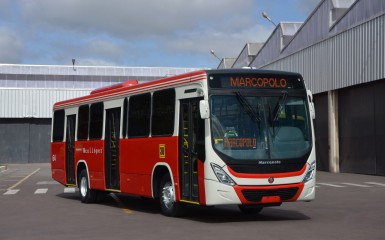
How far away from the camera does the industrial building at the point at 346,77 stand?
112 feet

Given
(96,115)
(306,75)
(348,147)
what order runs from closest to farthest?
(96,115) → (348,147) → (306,75)

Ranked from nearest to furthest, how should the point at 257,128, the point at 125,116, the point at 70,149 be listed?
1. the point at 257,128
2. the point at 125,116
3. the point at 70,149

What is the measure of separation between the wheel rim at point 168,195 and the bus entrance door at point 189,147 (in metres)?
0.60

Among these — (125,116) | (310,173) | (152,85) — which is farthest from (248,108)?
(125,116)

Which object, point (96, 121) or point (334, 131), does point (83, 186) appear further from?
point (334, 131)

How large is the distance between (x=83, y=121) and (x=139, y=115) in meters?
4.24

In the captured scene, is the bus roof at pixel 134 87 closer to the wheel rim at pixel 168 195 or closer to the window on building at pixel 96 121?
the window on building at pixel 96 121

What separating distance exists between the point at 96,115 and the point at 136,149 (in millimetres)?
3217

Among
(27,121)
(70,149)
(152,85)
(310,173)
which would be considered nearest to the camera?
(310,173)

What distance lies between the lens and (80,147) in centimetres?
2102

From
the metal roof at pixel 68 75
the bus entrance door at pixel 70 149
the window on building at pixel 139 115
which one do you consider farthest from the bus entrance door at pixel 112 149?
the metal roof at pixel 68 75

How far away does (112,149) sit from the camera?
18797 mm

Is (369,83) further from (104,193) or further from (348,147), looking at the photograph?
(104,193)

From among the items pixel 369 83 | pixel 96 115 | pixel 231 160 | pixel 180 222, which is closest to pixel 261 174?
pixel 231 160
